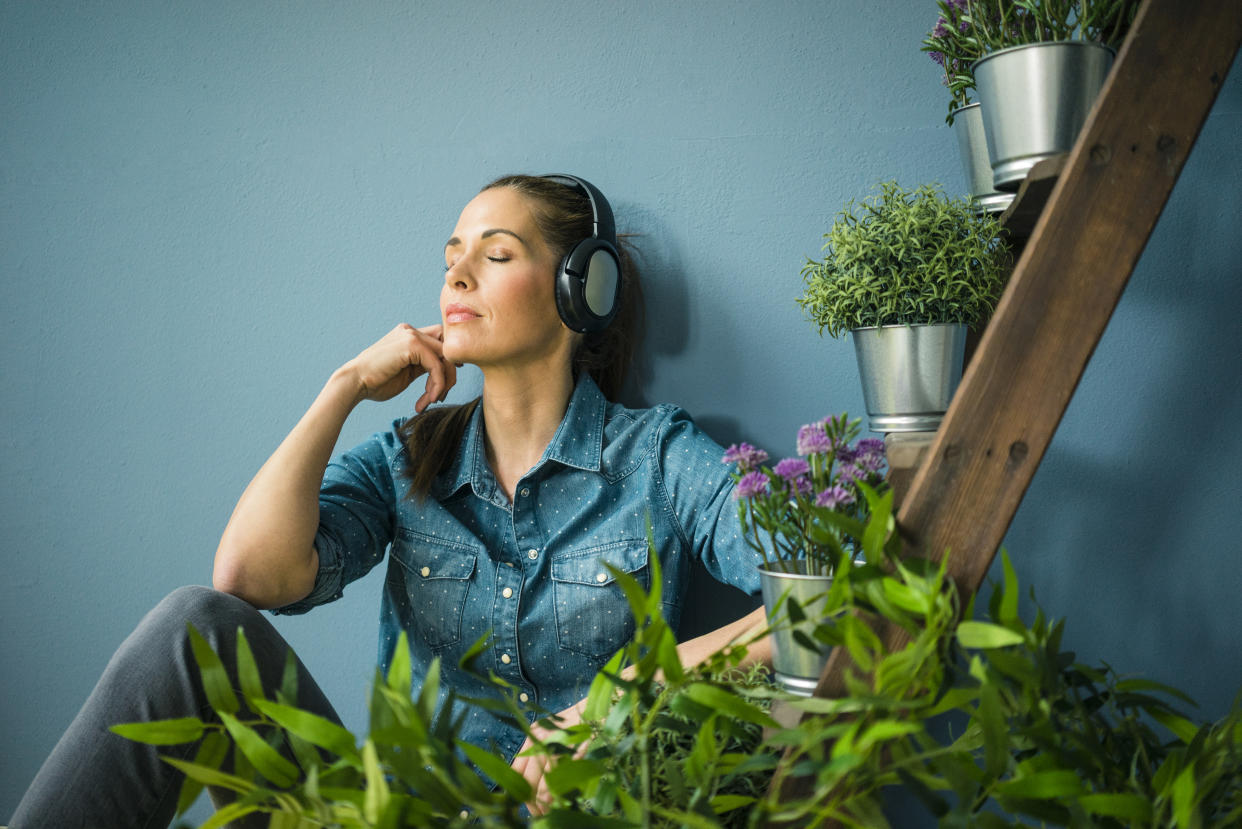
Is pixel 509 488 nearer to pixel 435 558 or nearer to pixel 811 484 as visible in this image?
pixel 435 558

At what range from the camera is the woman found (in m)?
1.04

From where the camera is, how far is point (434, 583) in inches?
45.3

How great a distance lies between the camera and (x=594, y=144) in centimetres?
124

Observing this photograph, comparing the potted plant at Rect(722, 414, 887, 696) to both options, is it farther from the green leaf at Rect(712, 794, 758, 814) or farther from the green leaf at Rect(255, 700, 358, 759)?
the green leaf at Rect(255, 700, 358, 759)

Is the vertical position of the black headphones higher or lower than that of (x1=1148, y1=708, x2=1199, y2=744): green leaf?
higher

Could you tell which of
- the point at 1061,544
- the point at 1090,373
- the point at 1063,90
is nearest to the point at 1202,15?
the point at 1063,90

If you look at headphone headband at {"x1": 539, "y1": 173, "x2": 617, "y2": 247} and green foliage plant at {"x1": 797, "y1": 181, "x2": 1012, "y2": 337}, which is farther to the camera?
headphone headband at {"x1": 539, "y1": 173, "x2": 617, "y2": 247}

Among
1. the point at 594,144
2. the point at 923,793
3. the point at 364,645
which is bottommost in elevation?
the point at 364,645

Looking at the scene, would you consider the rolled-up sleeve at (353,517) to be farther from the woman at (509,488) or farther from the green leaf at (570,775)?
the green leaf at (570,775)

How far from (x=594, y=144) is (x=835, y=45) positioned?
339 millimetres

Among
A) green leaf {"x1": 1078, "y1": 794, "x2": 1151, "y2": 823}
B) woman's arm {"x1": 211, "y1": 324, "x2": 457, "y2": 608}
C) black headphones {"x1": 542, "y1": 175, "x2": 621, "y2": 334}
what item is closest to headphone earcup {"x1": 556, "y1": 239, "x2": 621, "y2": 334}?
black headphones {"x1": 542, "y1": 175, "x2": 621, "y2": 334}

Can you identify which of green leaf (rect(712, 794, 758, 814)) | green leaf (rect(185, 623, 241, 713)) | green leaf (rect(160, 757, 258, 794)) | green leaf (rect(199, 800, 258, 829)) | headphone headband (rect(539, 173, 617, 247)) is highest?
headphone headband (rect(539, 173, 617, 247))

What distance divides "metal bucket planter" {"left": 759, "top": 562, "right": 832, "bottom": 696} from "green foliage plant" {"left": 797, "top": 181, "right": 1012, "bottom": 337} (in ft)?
0.94

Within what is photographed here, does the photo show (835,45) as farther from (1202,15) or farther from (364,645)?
(364,645)
